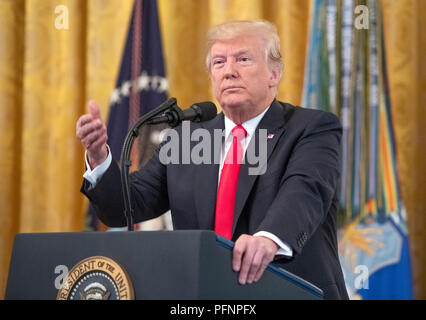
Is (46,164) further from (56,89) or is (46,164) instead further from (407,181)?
(407,181)

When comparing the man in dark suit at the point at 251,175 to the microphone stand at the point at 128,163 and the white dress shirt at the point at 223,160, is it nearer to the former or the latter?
the white dress shirt at the point at 223,160

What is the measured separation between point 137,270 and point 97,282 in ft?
0.35

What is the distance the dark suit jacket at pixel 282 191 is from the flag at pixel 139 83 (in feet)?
3.55

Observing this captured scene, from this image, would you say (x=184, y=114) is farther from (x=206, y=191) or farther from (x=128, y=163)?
(x=206, y=191)

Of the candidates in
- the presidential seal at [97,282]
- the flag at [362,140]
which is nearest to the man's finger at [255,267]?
the presidential seal at [97,282]

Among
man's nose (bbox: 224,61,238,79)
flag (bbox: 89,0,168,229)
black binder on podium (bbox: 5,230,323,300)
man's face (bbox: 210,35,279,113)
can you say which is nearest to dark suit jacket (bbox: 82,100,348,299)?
man's face (bbox: 210,35,279,113)

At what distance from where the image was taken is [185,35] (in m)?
3.31

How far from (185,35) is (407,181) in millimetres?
1538

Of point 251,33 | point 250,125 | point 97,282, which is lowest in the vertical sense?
point 97,282

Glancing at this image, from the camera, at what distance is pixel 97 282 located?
117 cm

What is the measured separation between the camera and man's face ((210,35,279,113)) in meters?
2.09

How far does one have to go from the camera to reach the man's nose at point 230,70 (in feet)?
6.83

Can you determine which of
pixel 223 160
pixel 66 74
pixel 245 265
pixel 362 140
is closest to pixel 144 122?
pixel 245 265

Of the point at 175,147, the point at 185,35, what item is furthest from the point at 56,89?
the point at 175,147
